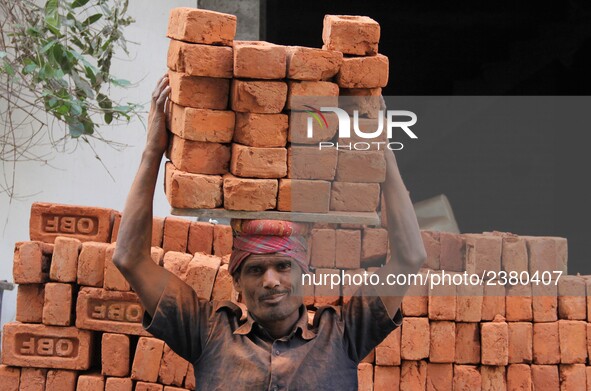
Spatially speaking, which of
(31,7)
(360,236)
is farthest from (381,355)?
(31,7)

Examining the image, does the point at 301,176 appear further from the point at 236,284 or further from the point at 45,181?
the point at 45,181

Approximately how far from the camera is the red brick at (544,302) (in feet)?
23.9

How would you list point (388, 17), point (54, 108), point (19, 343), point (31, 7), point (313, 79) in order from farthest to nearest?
point (388, 17) < point (31, 7) < point (54, 108) < point (19, 343) < point (313, 79)

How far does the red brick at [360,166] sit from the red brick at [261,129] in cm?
25

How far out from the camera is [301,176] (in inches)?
187

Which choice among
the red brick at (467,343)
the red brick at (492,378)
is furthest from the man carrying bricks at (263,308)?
the red brick at (492,378)

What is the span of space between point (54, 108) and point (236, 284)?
125 inches

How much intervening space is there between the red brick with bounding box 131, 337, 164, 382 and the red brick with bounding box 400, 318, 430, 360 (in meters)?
1.44

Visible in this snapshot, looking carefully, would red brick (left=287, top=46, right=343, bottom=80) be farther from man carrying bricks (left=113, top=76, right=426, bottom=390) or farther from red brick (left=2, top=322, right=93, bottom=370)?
red brick (left=2, top=322, right=93, bottom=370)

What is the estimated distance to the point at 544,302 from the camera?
288 inches

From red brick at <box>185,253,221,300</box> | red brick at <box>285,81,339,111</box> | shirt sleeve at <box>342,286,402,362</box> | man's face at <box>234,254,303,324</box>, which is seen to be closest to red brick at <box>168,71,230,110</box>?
red brick at <box>285,81,339,111</box>

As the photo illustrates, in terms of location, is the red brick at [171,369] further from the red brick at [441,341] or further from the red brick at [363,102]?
the red brick at [363,102]

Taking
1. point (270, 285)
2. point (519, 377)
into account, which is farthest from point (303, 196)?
point (519, 377)

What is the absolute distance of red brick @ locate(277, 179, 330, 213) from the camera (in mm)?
4727
